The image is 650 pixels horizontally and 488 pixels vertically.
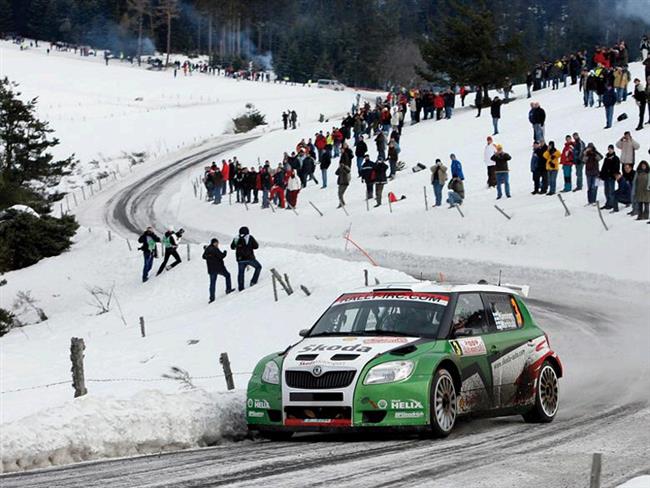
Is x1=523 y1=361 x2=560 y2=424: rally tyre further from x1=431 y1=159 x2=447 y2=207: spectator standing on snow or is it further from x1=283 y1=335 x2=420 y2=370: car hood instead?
x1=431 y1=159 x2=447 y2=207: spectator standing on snow

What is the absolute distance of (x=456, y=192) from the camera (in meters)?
32.8

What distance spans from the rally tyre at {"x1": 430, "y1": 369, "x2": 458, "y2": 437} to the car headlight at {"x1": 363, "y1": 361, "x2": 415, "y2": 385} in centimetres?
28

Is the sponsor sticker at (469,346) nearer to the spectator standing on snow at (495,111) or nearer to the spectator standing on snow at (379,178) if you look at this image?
the spectator standing on snow at (379,178)

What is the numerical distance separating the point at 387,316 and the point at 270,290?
1518cm

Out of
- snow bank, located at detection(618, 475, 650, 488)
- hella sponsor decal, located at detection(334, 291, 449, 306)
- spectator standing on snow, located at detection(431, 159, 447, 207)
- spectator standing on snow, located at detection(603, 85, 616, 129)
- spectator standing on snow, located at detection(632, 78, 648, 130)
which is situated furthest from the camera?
spectator standing on snow, located at detection(603, 85, 616, 129)

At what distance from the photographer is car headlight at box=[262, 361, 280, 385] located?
10.5 m

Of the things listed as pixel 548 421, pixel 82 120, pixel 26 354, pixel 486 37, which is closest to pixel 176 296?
pixel 26 354

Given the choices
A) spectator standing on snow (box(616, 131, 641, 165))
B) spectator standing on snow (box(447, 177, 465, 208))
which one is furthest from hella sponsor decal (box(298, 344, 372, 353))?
spectator standing on snow (box(447, 177, 465, 208))

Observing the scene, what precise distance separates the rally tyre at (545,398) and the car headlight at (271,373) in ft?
9.82

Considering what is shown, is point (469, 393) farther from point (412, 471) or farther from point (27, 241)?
point (27, 241)

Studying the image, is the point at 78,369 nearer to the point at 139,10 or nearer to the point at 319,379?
the point at 319,379

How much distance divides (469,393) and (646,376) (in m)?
5.73

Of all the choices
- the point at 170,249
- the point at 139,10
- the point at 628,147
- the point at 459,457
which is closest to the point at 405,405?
the point at 459,457

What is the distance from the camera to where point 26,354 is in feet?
86.4
